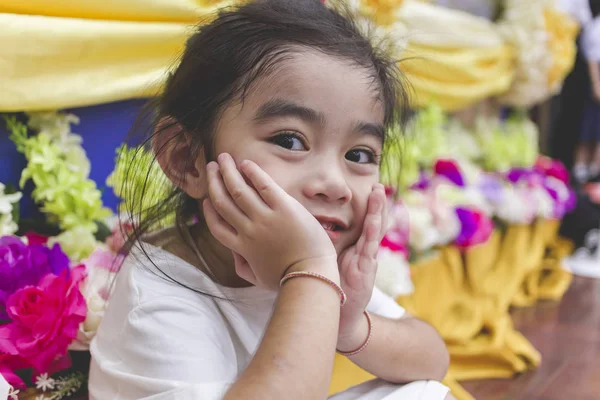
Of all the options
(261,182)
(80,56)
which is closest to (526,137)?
(80,56)

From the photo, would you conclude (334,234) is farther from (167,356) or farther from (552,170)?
(552,170)

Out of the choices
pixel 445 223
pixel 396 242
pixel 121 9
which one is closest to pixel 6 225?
pixel 121 9

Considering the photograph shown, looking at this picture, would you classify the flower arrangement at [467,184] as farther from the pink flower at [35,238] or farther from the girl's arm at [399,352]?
the pink flower at [35,238]

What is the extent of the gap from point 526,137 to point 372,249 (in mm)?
2402

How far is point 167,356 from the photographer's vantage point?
2.24 feet

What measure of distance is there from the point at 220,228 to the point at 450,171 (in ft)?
5.53

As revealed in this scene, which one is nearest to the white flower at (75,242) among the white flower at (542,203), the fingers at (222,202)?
the fingers at (222,202)

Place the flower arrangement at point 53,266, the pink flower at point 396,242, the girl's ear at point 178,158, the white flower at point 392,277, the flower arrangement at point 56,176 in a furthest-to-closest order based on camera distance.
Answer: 1. the pink flower at point 396,242
2. the white flower at point 392,277
3. the flower arrangement at point 56,176
4. the flower arrangement at point 53,266
5. the girl's ear at point 178,158

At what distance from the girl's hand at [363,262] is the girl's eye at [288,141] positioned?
126 millimetres

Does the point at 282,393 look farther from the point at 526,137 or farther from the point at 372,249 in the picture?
the point at 526,137

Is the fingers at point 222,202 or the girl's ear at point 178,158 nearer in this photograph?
the fingers at point 222,202

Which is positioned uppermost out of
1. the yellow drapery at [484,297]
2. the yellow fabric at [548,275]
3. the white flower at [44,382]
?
the white flower at [44,382]

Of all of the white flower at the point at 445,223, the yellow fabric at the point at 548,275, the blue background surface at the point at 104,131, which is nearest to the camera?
the blue background surface at the point at 104,131

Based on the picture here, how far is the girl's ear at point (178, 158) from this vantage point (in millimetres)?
837
